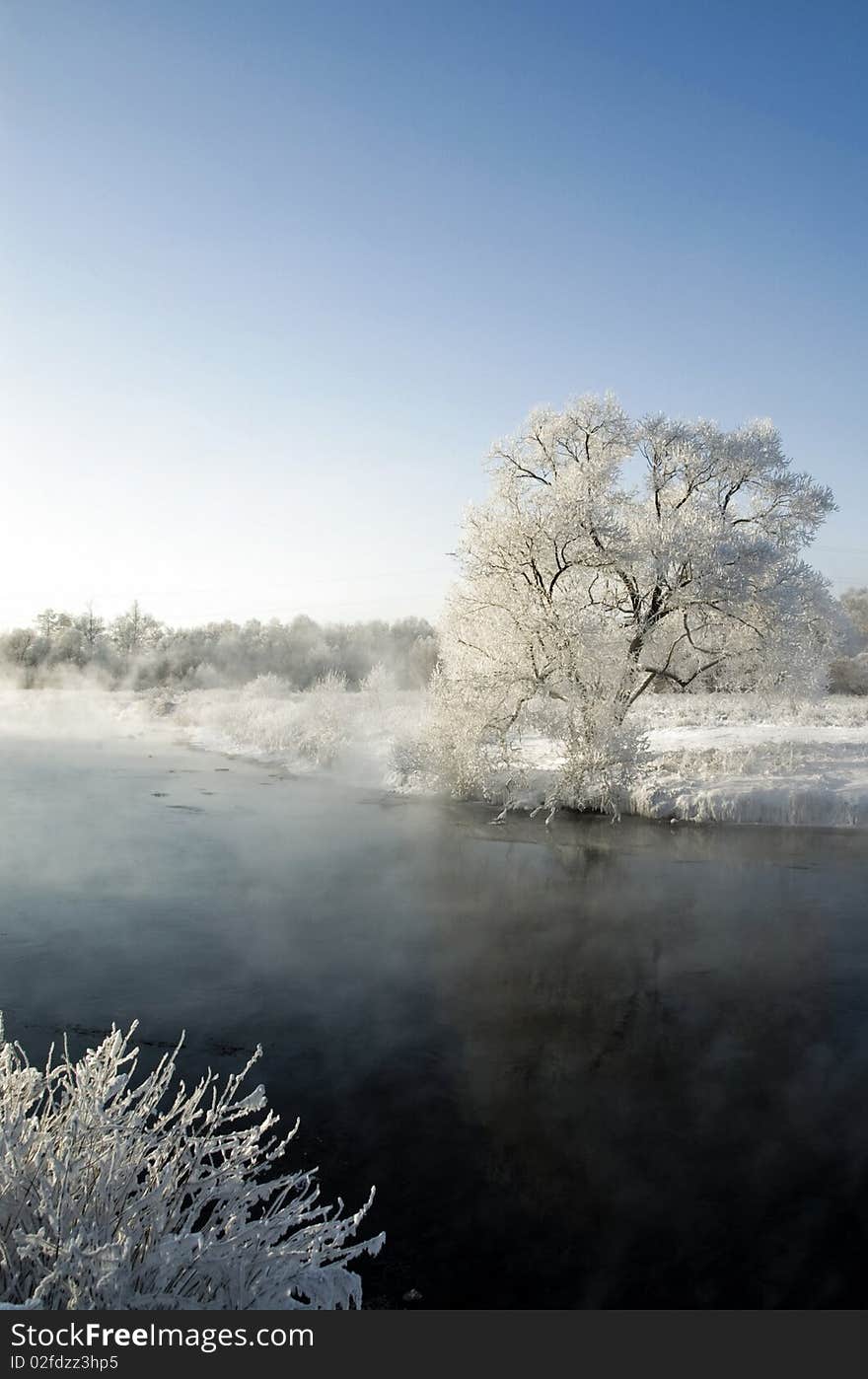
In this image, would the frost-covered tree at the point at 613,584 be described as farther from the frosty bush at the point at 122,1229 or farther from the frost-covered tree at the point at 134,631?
the frost-covered tree at the point at 134,631

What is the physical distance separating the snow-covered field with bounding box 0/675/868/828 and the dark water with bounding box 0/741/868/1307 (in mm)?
1745

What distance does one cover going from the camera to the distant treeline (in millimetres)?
52719

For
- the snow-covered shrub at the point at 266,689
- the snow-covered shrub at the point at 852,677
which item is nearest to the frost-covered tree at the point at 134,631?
the snow-covered shrub at the point at 266,689

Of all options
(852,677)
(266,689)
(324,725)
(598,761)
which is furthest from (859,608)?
(598,761)

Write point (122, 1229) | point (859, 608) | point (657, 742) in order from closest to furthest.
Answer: point (122, 1229) → point (657, 742) → point (859, 608)

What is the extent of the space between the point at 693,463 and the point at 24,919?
611 inches

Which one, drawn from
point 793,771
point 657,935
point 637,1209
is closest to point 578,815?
point 793,771

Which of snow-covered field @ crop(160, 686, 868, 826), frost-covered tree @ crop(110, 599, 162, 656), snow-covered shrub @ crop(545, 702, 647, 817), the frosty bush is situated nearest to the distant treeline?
frost-covered tree @ crop(110, 599, 162, 656)

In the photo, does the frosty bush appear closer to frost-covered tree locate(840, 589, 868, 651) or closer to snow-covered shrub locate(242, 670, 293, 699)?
snow-covered shrub locate(242, 670, 293, 699)

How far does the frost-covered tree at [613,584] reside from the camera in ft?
55.2

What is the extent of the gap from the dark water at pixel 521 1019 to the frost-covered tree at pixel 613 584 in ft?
10.8

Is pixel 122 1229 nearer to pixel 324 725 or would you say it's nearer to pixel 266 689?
pixel 324 725

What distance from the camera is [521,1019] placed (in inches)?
294

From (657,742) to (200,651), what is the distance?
41761 mm
